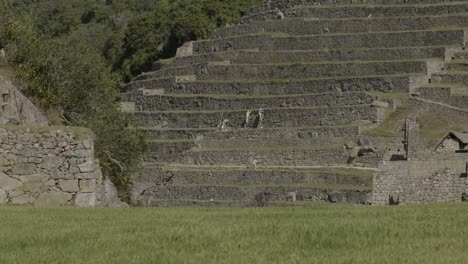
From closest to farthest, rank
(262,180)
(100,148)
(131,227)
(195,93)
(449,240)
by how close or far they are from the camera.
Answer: (449,240)
(131,227)
(100,148)
(262,180)
(195,93)

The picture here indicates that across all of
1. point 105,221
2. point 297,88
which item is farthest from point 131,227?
point 297,88

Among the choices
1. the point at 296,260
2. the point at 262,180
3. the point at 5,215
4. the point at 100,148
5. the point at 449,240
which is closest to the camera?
the point at 296,260

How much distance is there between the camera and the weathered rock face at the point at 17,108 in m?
22.6

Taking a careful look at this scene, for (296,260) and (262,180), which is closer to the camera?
(296,260)

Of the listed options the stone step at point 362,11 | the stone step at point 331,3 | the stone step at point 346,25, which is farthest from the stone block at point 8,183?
the stone step at point 331,3

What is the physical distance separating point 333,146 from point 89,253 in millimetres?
31233

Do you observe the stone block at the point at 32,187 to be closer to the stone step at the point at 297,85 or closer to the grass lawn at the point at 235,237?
the grass lawn at the point at 235,237

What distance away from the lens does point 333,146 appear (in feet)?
144

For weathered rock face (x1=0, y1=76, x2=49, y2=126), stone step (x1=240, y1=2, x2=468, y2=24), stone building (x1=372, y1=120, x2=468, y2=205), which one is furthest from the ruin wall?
stone step (x1=240, y1=2, x2=468, y2=24)

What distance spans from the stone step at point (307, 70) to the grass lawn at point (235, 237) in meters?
36.1

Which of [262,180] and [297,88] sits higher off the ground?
[297,88]

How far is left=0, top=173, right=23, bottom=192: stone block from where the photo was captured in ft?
63.2

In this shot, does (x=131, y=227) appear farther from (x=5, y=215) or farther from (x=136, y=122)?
(x=136, y=122)

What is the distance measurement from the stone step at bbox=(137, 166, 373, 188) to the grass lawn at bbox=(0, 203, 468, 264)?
76.0 ft
